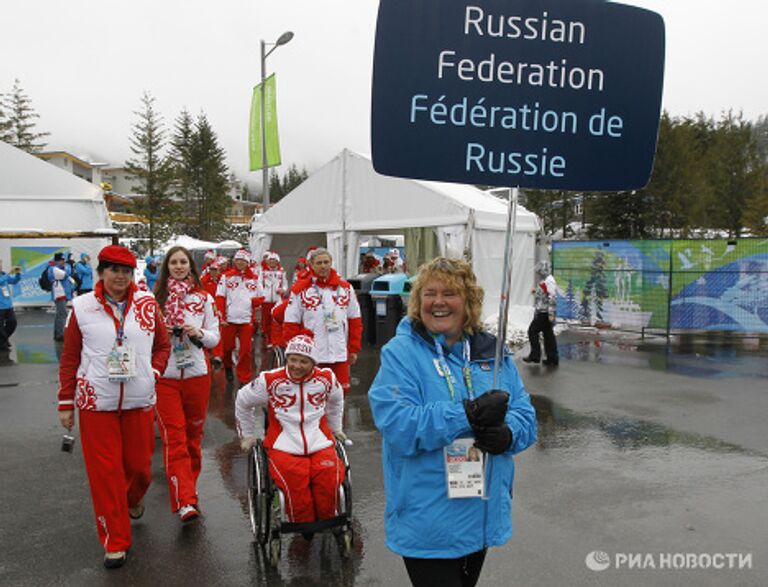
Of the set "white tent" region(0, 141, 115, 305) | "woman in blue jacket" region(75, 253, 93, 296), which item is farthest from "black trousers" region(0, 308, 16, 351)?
"white tent" region(0, 141, 115, 305)

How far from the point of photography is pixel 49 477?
5.89 metres

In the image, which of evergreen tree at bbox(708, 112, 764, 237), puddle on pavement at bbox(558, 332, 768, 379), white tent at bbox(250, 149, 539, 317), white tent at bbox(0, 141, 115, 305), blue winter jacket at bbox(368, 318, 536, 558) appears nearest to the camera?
blue winter jacket at bbox(368, 318, 536, 558)

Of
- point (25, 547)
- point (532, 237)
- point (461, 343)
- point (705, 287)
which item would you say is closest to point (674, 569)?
point (461, 343)

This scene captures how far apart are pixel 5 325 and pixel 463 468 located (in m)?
14.0

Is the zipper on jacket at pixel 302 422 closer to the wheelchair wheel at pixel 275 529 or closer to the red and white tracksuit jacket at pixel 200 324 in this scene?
the wheelchair wheel at pixel 275 529

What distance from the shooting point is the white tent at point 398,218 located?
14367 mm

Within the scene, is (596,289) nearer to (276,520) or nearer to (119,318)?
(276,520)

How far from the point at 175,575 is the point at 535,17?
141 inches

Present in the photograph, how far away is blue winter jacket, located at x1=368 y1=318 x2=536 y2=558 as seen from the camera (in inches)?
93.7

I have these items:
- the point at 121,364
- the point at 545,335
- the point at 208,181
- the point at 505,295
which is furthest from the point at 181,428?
the point at 208,181

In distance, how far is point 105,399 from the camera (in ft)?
13.4

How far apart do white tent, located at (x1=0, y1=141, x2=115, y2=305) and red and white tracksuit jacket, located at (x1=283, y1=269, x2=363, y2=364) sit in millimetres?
17113

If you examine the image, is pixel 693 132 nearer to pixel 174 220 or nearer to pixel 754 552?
pixel 174 220

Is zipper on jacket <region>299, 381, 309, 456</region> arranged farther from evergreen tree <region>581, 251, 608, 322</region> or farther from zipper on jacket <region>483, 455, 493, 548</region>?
evergreen tree <region>581, 251, 608, 322</region>
